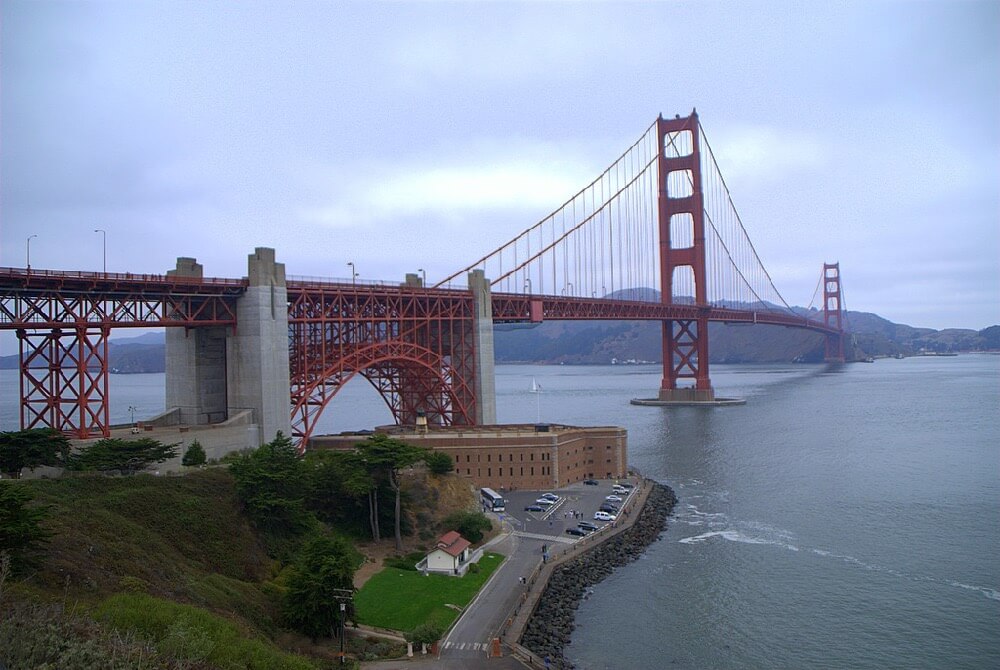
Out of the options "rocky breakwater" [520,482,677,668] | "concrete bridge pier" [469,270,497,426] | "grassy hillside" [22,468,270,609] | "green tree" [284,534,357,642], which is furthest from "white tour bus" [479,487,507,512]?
"green tree" [284,534,357,642]

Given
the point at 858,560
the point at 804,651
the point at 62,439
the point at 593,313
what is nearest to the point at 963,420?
the point at 593,313

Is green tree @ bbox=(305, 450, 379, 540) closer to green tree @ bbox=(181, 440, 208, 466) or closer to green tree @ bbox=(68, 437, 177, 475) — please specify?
green tree @ bbox=(181, 440, 208, 466)

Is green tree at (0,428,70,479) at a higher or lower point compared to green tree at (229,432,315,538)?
higher

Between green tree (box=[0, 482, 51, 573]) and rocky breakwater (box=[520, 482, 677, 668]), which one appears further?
rocky breakwater (box=[520, 482, 677, 668])

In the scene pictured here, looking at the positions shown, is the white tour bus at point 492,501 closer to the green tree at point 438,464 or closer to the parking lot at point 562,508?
the parking lot at point 562,508

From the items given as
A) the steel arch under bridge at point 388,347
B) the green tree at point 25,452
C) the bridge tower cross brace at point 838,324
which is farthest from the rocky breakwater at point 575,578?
the bridge tower cross brace at point 838,324
